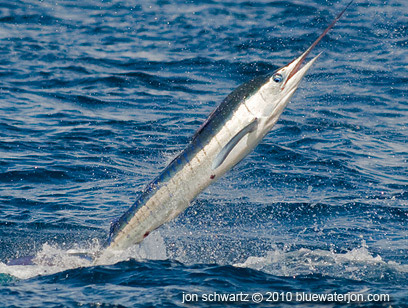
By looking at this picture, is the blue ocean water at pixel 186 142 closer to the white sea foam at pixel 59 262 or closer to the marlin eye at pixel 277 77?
the white sea foam at pixel 59 262

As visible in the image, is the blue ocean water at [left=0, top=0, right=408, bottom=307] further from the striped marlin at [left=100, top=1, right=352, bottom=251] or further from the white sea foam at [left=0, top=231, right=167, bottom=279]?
the striped marlin at [left=100, top=1, right=352, bottom=251]

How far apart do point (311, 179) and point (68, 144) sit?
436 centimetres

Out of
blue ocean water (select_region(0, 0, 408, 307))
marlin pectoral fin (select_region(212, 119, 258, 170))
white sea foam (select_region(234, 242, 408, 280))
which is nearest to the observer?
marlin pectoral fin (select_region(212, 119, 258, 170))

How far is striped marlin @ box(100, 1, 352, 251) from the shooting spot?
6.03 m

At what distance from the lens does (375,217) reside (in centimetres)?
964

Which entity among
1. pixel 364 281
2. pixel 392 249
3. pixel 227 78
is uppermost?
pixel 227 78

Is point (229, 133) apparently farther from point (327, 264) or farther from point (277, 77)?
point (327, 264)

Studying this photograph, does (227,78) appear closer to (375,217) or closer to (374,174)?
(374,174)

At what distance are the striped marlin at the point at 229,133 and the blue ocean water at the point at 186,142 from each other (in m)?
0.96

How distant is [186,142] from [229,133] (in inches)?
255

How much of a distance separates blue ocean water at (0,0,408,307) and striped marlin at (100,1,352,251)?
3.15 feet

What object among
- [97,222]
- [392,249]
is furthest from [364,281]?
[97,222]

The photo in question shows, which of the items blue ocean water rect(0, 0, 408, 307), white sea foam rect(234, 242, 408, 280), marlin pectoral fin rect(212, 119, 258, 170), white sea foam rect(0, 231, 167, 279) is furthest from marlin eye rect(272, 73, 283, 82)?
white sea foam rect(0, 231, 167, 279)

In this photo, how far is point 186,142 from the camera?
12.5 meters
